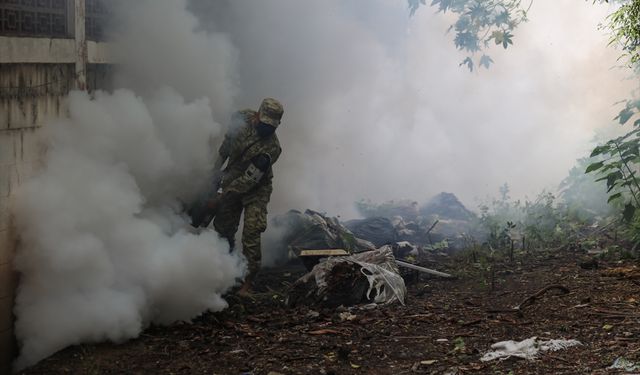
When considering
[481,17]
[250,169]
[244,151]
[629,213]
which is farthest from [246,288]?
[481,17]

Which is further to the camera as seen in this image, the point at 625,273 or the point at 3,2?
the point at 625,273

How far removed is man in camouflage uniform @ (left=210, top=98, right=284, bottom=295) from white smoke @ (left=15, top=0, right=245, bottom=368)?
20cm

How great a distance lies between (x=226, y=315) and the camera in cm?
688

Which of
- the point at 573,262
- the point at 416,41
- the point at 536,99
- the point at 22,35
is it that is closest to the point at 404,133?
the point at 416,41

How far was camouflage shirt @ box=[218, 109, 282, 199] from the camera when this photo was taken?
787 cm

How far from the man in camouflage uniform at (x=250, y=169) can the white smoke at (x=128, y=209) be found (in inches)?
8.0

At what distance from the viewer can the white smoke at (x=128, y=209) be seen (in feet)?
19.5

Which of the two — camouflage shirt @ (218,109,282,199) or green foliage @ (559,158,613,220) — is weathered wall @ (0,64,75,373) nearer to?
camouflage shirt @ (218,109,282,199)

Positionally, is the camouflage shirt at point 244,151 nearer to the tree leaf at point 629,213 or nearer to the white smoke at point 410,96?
the white smoke at point 410,96

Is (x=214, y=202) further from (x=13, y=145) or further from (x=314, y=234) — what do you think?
(x=13, y=145)

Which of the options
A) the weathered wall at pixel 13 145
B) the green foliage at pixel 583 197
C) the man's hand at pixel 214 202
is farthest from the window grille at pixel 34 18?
the green foliage at pixel 583 197

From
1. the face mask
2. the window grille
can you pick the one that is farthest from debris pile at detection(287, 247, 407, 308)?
the window grille

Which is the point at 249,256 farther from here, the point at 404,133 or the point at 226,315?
the point at 404,133

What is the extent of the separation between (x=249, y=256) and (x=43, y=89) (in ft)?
8.54
